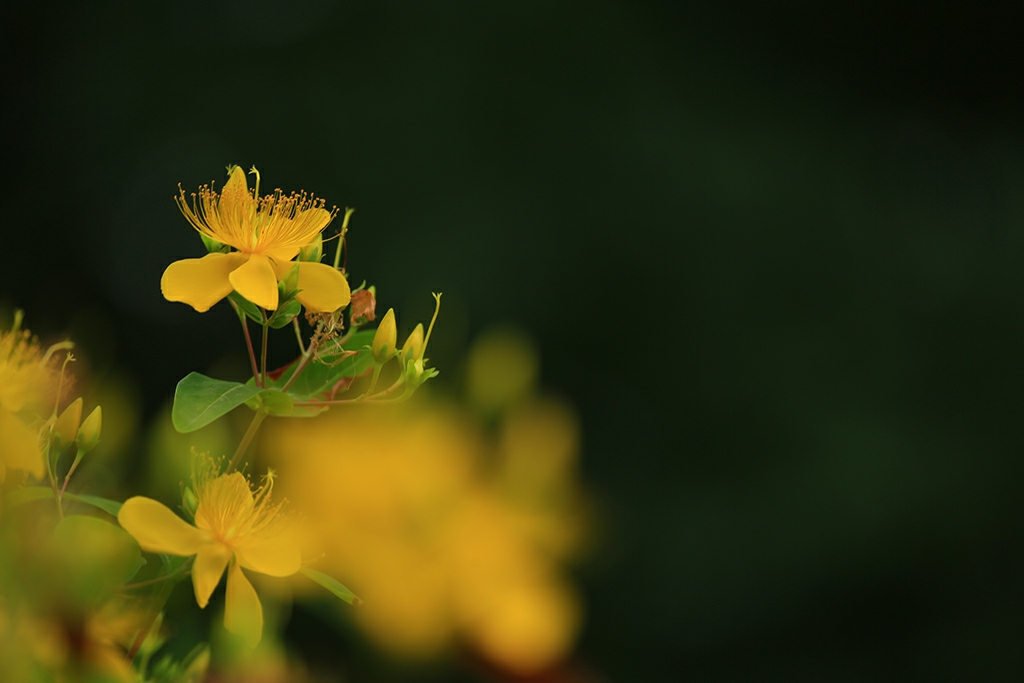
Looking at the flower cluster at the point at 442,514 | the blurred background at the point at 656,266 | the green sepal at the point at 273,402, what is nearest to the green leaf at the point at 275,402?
the green sepal at the point at 273,402

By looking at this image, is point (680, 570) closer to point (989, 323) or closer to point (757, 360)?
point (757, 360)

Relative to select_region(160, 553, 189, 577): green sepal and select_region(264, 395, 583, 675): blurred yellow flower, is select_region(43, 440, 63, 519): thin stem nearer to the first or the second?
select_region(160, 553, 189, 577): green sepal

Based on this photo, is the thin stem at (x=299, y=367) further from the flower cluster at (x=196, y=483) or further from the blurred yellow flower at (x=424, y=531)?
the blurred yellow flower at (x=424, y=531)

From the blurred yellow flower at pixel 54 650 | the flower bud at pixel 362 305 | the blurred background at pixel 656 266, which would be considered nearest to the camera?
the blurred yellow flower at pixel 54 650

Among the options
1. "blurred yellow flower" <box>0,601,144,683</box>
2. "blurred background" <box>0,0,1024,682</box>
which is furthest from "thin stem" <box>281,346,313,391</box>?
"blurred background" <box>0,0,1024,682</box>

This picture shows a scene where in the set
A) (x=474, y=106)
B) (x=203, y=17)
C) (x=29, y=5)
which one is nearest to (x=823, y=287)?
(x=474, y=106)

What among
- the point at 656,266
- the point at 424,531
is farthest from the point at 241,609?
the point at 656,266

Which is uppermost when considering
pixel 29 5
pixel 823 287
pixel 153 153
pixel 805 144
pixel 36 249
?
pixel 805 144
